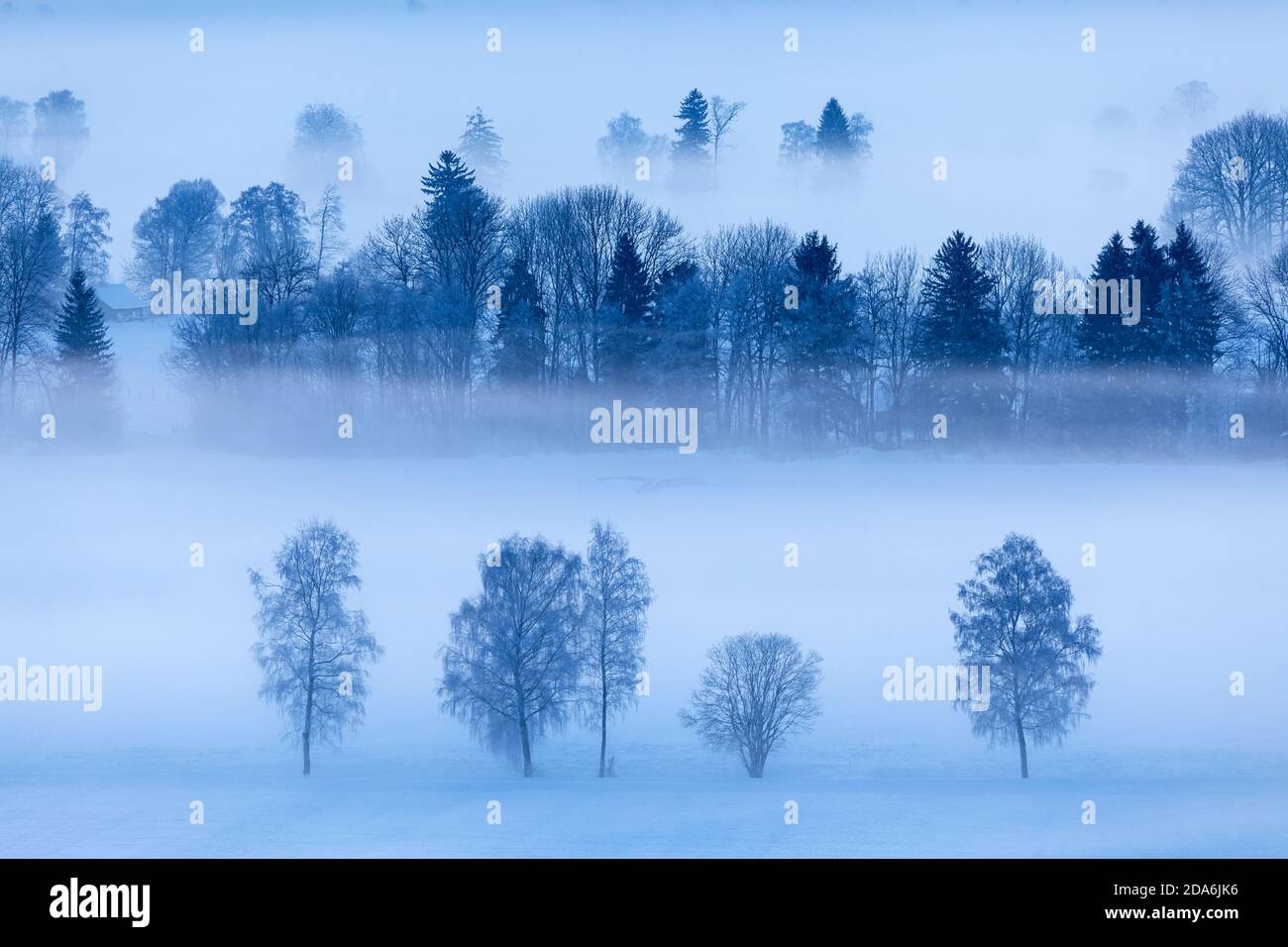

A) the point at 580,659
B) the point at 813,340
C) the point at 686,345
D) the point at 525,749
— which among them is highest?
the point at 813,340

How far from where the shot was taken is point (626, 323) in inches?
1718

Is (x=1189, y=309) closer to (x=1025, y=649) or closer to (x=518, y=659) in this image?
(x=1025, y=649)

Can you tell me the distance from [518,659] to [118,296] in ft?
101

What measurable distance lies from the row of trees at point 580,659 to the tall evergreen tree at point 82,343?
17665mm

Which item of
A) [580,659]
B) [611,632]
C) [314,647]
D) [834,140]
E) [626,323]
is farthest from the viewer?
[834,140]

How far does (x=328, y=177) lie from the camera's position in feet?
157

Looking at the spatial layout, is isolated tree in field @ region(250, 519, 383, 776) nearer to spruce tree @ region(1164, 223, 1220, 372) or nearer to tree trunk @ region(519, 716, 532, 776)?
tree trunk @ region(519, 716, 532, 776)

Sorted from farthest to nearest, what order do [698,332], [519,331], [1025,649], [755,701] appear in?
[519,331] < [698,332] < [755,701] < [1025,649]

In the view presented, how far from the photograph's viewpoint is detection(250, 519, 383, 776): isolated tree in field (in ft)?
99.7

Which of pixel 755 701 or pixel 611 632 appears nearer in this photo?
pixel 611 632

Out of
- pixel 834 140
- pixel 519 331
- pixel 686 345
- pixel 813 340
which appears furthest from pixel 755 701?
pixel 834 140

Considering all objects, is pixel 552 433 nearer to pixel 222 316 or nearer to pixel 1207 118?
pixel 222 316

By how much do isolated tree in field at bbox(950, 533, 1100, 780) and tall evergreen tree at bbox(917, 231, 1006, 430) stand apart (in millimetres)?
13348

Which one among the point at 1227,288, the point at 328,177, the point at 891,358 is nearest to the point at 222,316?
the point at 328,177
